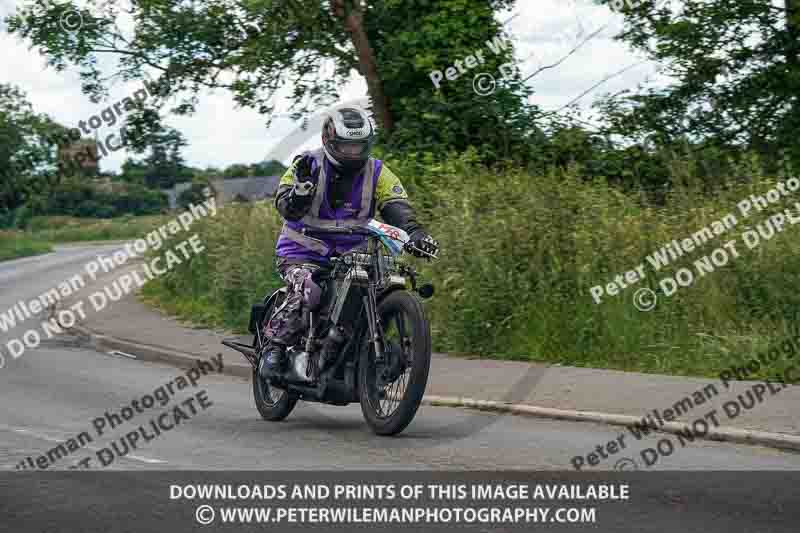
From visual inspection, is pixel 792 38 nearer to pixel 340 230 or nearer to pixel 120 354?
pixel 120 354

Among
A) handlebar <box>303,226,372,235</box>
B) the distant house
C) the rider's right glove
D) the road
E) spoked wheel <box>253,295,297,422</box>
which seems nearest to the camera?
the road

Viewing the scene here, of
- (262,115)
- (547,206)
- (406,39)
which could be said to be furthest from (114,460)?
(262,115)

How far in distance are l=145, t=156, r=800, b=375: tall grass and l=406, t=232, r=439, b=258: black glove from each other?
12.4 ft

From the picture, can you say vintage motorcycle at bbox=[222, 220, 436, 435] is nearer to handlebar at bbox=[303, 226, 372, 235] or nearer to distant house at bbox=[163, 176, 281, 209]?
handlebar at bbox=[303, 226, 372, 235]

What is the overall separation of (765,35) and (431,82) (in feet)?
18.1

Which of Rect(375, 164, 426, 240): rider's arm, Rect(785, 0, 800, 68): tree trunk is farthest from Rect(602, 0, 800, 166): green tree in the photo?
Rect(375, 164, 426, 240): rider's arm

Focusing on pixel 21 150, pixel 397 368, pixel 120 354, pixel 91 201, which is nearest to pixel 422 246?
pixel 397 368

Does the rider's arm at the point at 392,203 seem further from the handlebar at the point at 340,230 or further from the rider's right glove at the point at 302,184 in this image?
the rider's right glove at the point at 302,184

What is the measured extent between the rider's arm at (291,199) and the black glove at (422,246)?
2.53 ft

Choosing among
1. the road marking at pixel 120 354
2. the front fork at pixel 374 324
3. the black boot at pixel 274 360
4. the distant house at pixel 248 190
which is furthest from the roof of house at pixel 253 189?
the front fork at pixel 374 324

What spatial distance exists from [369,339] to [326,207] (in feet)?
3.55

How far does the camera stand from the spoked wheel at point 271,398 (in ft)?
29.6

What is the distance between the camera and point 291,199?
8.07m

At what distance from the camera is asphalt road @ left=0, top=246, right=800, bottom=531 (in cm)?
707
